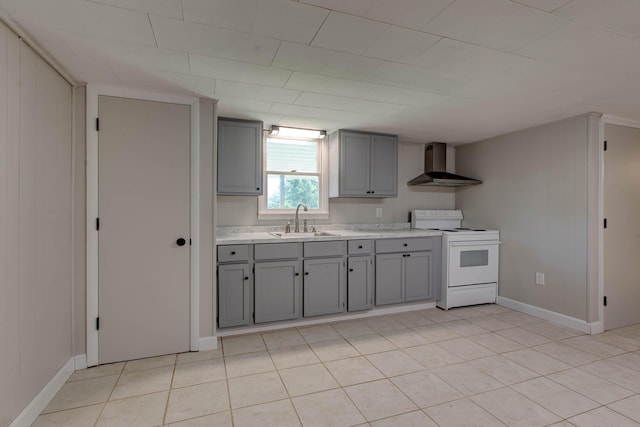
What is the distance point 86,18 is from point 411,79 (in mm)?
1931

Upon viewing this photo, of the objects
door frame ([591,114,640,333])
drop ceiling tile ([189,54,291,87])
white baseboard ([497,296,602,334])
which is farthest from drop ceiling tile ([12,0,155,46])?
white baseboard ([497,296,602,334])

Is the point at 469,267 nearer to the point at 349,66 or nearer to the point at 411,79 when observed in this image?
the point at 411,79

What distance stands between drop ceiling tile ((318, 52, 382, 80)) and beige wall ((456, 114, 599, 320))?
8.05 feet

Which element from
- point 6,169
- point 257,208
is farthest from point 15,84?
Answer: point 257,208

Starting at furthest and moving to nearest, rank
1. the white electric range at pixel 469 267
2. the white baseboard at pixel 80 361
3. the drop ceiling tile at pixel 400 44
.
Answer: the white electric range at pixel 469 267 → the white baseboard at pixel 80 361 → the drop ceiling tile at pixel 400 44

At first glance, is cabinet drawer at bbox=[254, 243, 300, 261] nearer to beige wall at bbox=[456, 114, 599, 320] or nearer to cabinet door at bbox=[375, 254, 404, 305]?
cabinet door at bbox=[375, 254, 404, 305]

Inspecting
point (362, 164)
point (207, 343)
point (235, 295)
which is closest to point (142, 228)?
point (235, 295)

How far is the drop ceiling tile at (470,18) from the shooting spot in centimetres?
144

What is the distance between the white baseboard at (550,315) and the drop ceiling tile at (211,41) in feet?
12.2

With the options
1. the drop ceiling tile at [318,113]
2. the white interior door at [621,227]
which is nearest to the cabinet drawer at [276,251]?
the drop ceiling tile at [318,113]

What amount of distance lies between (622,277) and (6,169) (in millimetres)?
5082

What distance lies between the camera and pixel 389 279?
3.60 m

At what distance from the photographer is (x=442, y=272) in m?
3.86

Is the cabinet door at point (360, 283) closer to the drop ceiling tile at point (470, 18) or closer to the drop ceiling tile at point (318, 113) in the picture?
the drop ceiling tile at point (318, 113)
